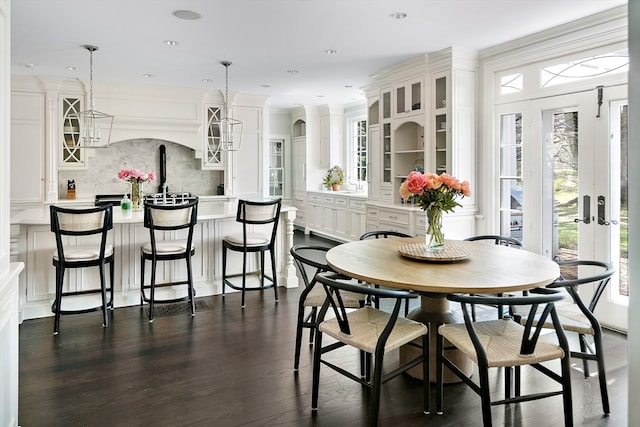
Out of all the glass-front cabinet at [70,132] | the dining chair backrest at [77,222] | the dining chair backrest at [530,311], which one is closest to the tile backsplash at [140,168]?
the glass-front cabinet at [70,132]

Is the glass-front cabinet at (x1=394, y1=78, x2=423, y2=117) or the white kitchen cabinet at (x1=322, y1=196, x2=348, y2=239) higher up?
the glass-front cabinet at (x1=394, y1=78, x2=423, y2=117)

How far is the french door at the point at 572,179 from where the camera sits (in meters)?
3.86

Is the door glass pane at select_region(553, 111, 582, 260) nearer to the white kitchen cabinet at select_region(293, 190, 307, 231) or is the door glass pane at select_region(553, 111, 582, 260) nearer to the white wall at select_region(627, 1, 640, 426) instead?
the white wall at select_region(627, 1, 640, 426)

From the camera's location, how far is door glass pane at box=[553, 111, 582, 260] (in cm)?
420

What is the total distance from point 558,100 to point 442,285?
2.90 meters

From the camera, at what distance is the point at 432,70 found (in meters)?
5.29

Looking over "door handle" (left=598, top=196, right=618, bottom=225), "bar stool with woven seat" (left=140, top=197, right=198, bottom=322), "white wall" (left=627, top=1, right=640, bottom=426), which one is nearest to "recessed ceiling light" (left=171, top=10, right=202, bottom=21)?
"bar stool with woven seat" (left=140, top=197, right=198, bottom=322)

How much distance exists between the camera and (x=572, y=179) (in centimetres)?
423

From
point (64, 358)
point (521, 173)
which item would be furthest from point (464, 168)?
point (64, 358)

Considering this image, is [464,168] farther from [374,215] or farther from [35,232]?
[35,232]

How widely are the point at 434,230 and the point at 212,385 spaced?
1.72 m

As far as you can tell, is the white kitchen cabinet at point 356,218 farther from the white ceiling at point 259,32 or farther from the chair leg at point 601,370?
the chair leg at point 601,370

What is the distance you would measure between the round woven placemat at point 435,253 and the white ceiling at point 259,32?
195 cm

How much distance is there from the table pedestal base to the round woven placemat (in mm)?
246
